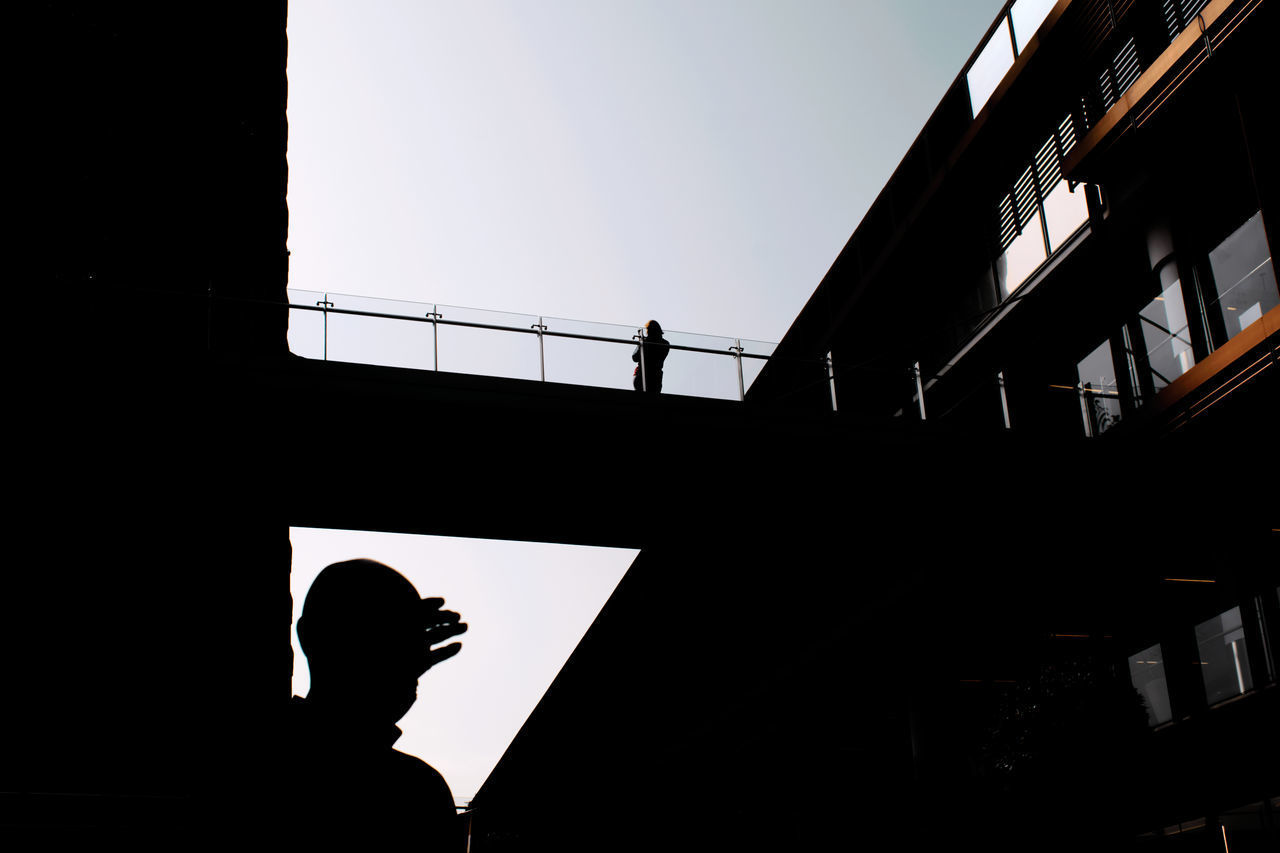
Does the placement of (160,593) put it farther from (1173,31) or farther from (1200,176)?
(1173,31)

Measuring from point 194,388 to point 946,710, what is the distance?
13925mm

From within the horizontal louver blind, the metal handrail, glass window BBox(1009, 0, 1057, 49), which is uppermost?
glass window BBox(1009, 0, 1057, 49)

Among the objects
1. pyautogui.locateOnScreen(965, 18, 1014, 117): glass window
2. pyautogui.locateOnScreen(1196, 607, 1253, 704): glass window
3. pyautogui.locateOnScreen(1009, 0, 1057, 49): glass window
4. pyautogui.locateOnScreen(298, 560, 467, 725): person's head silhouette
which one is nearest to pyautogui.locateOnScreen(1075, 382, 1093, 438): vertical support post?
pyautogui.locateOnScreen(1196, 607, 1253, 704): glass window

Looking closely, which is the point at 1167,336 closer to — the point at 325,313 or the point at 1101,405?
the point at 1101,405

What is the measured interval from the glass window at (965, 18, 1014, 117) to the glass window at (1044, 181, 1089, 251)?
9.44 ft

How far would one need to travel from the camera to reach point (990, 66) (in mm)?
22375

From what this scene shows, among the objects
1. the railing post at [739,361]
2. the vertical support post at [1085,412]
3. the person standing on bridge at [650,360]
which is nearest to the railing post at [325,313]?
the person standing on bridge at [650,360]

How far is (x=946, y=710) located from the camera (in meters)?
19.4

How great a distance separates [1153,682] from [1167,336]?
5.43 m

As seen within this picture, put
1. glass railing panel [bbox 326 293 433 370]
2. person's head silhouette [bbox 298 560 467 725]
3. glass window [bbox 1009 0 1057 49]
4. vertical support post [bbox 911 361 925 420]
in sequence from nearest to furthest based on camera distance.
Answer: person's head silhouette [bbox 298 560 467 725], glass railing panel [bbox 326 293 433 370], vertical support post [bbox 911 361 925 420], glass window [bbox 1009 0 1057 49]

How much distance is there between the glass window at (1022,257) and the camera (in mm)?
20453

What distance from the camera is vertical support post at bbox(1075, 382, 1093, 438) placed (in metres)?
16.2

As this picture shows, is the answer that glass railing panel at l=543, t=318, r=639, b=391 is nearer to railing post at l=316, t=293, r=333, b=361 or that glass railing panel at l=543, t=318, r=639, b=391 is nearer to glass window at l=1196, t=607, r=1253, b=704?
railing post at l=316, t=293, r=333, b=361

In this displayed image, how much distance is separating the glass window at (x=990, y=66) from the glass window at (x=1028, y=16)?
389 mm
